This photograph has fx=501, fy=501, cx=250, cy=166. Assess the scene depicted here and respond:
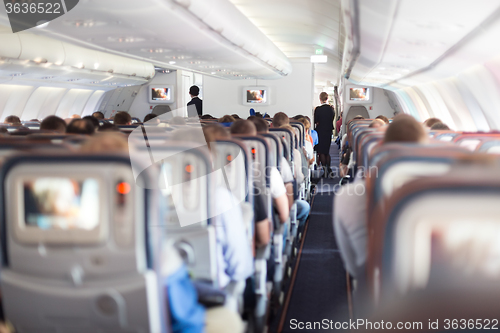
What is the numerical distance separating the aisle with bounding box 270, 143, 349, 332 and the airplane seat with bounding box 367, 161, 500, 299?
260cm

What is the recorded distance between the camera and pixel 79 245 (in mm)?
1767

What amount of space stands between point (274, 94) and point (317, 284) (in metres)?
15.0

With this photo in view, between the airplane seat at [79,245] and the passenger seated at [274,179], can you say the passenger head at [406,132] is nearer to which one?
the passenger seated at [274,179]

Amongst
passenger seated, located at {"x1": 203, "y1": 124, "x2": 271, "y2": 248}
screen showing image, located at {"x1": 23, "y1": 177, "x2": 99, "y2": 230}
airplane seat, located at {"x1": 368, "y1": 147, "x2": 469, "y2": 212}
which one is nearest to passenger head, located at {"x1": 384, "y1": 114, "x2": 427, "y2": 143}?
airplane seat, located at {"x1": 368, "y1": 147, "x2": 469, "y2": 212}

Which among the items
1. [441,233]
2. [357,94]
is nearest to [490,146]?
[441,233]

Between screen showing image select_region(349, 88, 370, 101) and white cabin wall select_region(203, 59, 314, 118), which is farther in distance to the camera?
screen showing image select_region(349, 88, 370, 101)

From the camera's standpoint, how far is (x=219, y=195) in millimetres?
2805

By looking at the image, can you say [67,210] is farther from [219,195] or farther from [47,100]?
[47,100]

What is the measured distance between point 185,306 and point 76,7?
12.0 ft

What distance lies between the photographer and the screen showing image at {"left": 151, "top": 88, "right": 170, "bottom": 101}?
23.7m

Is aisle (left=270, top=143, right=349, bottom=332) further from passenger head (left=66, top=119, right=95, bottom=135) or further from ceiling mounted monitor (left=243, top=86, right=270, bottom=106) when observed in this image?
ceiling mounted monitor (left=243, top=86, right=270, bottom=106)

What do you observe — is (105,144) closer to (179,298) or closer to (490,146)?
(179,298)

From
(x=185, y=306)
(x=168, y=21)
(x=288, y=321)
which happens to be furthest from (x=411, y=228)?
(x=168, y=21)

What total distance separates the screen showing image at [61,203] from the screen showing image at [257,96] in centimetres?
1784
